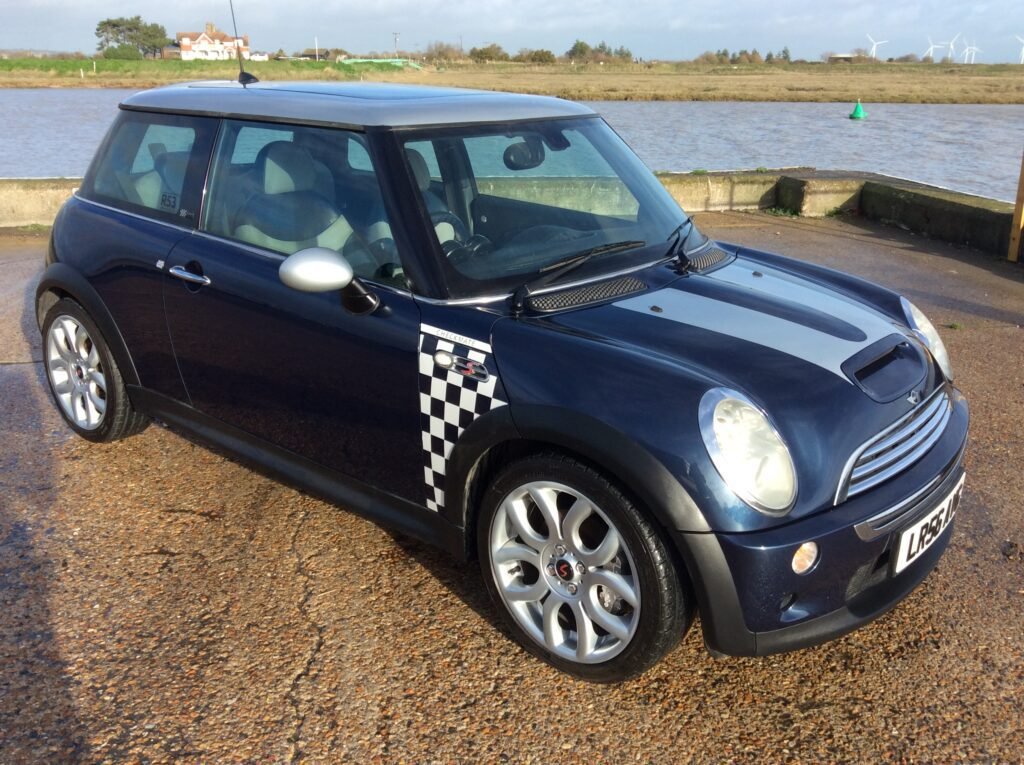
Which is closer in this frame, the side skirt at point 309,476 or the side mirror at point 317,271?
the side mirror at point 317,271

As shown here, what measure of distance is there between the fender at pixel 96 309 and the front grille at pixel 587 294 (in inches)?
78.9

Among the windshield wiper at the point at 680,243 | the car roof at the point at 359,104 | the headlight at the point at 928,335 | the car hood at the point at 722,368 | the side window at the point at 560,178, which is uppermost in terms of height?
the car roof at the point at 359,104

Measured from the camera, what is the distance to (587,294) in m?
2.85

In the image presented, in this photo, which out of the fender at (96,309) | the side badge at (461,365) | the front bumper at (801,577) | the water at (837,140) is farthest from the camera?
the water at (837,140)

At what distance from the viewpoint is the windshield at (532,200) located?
2.92m

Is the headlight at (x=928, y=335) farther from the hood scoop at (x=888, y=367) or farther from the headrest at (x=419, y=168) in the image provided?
the headrest at (x=419, y=168)

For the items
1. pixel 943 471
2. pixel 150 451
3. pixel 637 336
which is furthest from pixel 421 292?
pixel 150 451

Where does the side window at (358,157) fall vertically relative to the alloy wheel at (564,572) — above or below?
above

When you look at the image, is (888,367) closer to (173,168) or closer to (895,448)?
(895,448)

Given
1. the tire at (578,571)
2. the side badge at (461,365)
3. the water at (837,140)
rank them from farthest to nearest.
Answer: the water at (837,140) → the side badge at (461,365) → the tire at (578,571)

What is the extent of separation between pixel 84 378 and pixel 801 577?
3312 mm

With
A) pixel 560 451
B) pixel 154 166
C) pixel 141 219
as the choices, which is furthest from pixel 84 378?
pixel 560 451

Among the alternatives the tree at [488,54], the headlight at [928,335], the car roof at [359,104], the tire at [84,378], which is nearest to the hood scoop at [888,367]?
the headlight at [928,335]

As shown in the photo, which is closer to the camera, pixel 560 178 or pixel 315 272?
pixel 315 272
